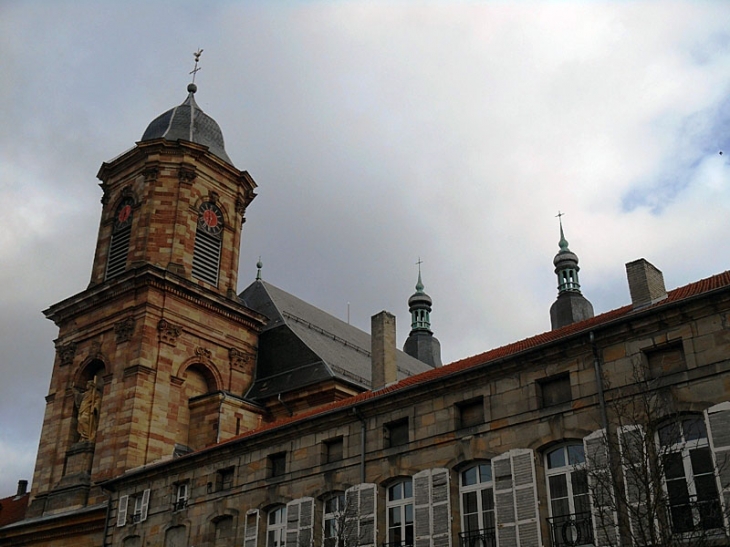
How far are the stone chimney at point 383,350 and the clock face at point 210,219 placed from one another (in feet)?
45.4

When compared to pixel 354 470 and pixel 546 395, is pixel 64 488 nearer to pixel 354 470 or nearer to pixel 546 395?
pixel 354 470

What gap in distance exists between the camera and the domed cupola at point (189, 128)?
128 ft

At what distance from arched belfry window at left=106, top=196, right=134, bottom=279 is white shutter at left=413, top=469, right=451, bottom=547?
2106cm

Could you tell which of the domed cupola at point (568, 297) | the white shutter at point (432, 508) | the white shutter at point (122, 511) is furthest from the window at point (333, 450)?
the domed cupola at point (568, 297)

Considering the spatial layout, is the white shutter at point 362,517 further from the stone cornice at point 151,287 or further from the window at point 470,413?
the stone cornice at point 151,287

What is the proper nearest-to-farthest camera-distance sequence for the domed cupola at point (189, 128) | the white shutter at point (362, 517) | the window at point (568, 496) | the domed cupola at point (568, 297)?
the window at point (568, 496) < the white shutter at point (362, 517) < the domed cupola at point (189, 128) < the domed cupola at point (568, 297)

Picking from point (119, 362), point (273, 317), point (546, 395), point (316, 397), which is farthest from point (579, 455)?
point (273, 317)

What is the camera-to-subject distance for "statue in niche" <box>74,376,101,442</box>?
32562 mm

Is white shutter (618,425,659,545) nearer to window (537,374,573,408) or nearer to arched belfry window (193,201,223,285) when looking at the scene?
window (537,374,573,408)

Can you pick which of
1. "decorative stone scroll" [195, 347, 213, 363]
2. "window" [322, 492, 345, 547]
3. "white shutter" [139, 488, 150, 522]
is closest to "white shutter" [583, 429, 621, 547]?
"window" [322, 492, 345, 547]

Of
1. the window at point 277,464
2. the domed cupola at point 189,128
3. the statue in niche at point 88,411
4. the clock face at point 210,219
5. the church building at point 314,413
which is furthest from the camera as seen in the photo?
the domed cupola at point 189,128

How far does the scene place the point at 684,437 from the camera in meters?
15.3

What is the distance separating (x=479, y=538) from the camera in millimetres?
17641

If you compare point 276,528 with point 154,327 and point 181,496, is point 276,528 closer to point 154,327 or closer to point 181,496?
point 181,496
